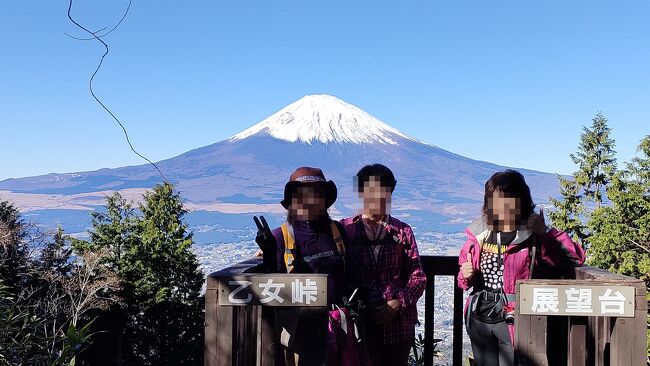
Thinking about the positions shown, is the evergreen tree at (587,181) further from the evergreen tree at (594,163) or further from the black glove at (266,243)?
the black glove at (266,243)

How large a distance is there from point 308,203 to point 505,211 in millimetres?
925

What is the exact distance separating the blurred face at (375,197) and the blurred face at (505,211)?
0.56 metres

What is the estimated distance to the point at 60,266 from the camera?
31.2m

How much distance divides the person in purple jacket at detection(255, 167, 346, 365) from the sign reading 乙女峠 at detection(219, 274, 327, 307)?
0.87 feet

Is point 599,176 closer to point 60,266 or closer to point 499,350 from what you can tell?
point 60,266

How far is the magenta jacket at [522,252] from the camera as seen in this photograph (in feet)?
9.64

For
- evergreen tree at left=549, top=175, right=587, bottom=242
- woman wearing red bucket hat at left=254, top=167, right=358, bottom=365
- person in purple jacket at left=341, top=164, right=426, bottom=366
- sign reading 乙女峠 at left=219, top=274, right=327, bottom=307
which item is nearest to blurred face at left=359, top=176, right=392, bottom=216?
person in purple jacket at left=341, top=164, right=426, bottom=366

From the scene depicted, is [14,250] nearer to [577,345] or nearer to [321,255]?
[321,255]

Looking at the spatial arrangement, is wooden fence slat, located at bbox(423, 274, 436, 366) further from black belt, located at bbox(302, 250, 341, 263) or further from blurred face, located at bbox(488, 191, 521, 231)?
black belt, located at bbox(302, 250, 341, 263)

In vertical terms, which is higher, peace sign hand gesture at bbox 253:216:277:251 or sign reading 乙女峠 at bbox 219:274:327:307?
peace sign hand gesture at bbox 253:216:277:251

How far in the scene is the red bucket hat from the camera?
2.94m

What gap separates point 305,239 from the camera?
2943 mm

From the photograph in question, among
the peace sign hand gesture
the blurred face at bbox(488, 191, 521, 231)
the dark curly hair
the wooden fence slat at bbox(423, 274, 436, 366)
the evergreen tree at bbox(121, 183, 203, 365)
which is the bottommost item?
the evergreen tree at bbox(121, 183, 203, 365)

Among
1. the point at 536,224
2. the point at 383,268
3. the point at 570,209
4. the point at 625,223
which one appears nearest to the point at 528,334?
the point at 536,224
